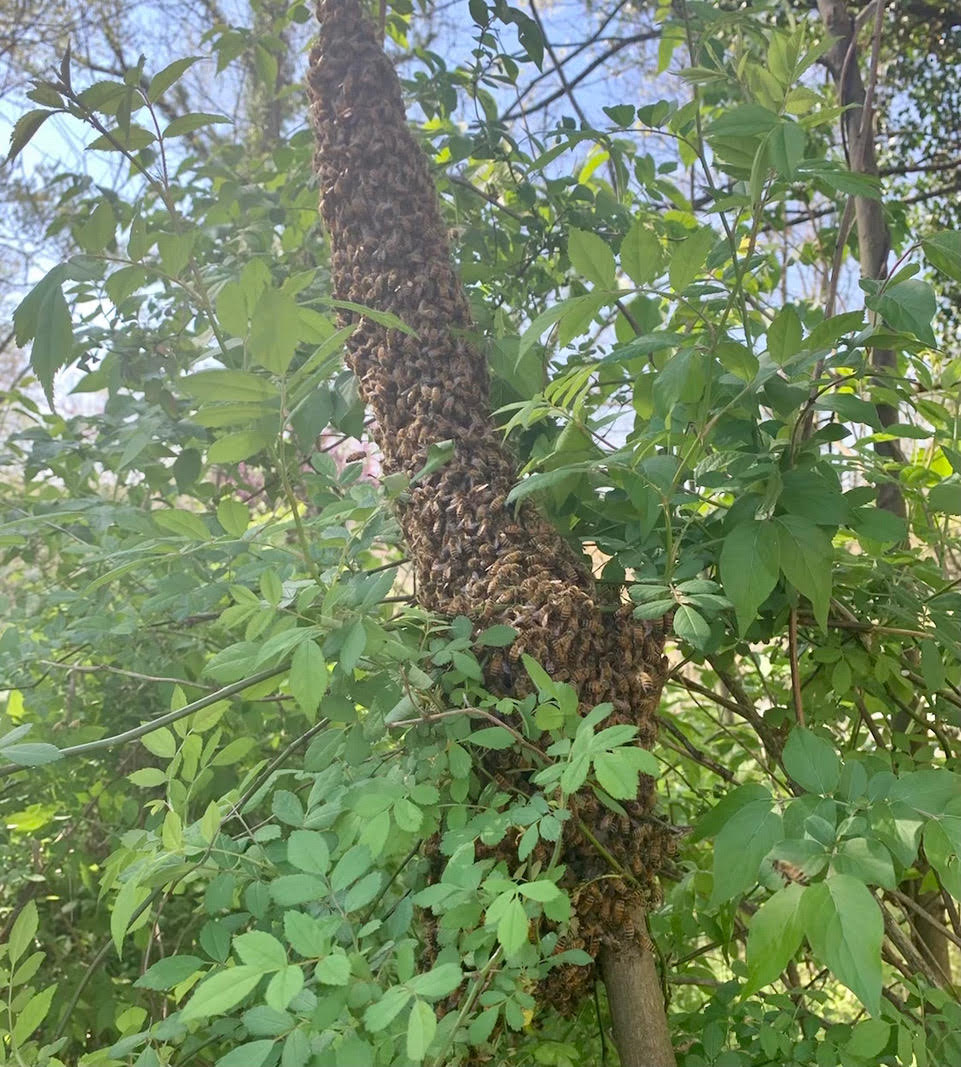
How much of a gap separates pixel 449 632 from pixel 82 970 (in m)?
0.76

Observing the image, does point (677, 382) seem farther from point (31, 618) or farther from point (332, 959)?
point (31, 618)

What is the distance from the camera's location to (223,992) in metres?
0.37

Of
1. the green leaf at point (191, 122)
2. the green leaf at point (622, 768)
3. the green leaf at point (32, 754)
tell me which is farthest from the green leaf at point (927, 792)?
the green leaf at point (191, 122)

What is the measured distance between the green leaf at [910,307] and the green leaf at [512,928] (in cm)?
42

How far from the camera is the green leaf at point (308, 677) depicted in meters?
0.47

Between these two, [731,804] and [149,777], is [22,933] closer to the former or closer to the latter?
[149,777]

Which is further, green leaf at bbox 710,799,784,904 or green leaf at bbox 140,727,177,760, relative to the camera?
green leaf at bbox 140,727,177,760

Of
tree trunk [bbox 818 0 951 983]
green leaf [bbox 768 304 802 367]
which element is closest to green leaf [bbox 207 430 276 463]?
green leaf [bbox 768 304 802 367]

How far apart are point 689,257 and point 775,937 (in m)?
0.42

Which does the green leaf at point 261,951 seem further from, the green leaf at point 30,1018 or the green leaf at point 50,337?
the green leaf at point 50,337

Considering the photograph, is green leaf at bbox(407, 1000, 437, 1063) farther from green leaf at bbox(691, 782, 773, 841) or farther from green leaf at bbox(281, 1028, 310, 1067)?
green leaf at bbox(691, 782, 773, 841)

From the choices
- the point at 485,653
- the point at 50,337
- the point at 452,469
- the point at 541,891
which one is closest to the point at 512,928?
the point at 541,891

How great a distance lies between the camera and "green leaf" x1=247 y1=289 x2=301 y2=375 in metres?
0.47

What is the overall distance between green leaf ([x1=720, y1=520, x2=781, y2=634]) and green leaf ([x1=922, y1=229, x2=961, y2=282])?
205 mm
